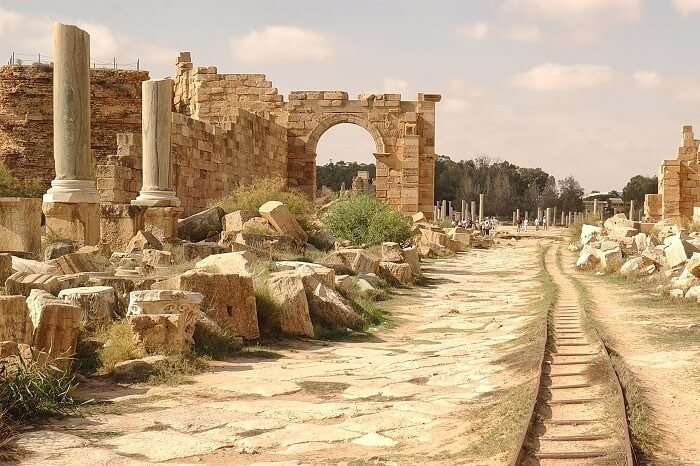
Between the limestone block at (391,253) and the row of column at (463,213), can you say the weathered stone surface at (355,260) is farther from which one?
the row of column at (463,213)

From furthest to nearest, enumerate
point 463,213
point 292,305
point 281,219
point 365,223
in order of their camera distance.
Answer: point 463,213
point 365,223
point 281,219
point 292,305

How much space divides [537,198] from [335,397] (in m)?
78.2

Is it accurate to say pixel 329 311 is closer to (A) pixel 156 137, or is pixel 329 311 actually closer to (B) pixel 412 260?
(A) pixel 156 137

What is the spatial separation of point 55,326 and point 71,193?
19.8ft

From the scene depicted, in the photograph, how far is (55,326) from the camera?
20.6ft

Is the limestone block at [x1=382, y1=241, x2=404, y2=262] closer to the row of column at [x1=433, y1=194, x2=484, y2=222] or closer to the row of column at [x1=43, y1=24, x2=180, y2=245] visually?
the row of column at [x1=43, y1=24, x2=180, y2=245]

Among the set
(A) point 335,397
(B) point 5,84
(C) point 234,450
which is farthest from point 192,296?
(B) point 5,84

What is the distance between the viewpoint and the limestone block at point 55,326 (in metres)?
6.19

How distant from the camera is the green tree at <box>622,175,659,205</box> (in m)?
76.1

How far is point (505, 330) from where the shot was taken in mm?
9562

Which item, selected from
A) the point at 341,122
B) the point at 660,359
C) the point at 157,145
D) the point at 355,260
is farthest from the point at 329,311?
the point at 341,122

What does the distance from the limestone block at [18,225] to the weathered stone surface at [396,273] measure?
607cm

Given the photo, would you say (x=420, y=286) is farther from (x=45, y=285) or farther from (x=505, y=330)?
(x=45, y=285)

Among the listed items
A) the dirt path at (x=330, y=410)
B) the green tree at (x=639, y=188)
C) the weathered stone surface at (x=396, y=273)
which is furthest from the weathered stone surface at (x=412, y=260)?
the green tree at (x=639, y=188)
